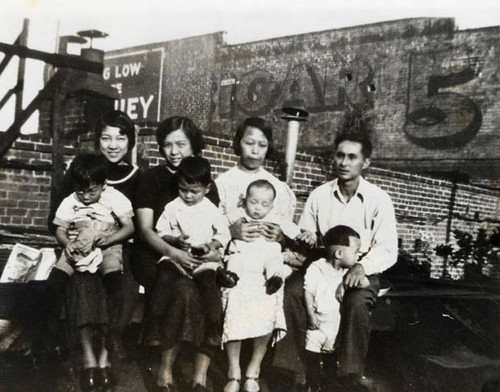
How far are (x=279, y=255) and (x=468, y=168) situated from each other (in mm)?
8861

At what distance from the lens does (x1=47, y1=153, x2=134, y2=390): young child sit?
8.69ft

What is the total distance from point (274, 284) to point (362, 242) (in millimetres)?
589

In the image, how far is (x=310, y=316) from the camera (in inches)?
111

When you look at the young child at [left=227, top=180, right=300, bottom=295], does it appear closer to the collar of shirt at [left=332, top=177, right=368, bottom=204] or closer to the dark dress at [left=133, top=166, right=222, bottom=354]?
the dark dress at [left=133, top=166, right=222, bottom=354]

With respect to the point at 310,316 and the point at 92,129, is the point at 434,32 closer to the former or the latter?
the point at 92,129

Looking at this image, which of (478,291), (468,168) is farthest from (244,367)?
(468,168)

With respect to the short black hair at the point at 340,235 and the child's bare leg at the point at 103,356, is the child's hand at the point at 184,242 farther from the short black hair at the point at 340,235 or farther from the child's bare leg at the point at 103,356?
the short black hair at the point at 340,235

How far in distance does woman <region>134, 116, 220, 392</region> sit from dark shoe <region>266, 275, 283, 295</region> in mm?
287

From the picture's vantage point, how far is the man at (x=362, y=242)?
2721mm

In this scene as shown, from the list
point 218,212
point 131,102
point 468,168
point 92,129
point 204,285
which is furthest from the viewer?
point 131,102

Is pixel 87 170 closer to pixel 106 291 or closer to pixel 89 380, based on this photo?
pixel 106 291

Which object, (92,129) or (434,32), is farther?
(434,32)

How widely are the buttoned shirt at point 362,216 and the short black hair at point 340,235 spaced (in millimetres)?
116

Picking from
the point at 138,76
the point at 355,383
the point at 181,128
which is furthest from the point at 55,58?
the point at 138,76
